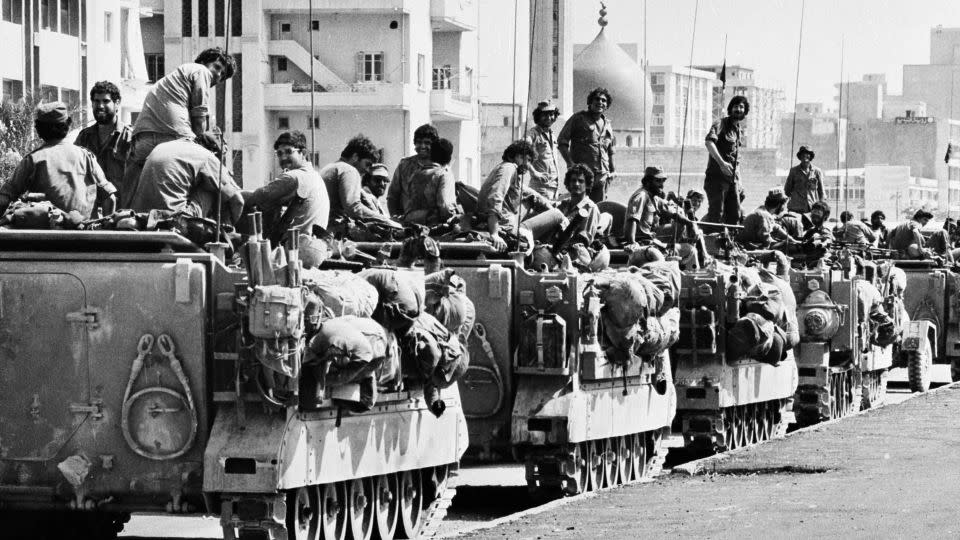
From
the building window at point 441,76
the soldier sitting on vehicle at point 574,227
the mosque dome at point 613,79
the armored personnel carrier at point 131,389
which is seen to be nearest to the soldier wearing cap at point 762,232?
the soldier sitting on vehicle at point 574,227

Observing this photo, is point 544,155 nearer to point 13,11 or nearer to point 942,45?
point 13,11

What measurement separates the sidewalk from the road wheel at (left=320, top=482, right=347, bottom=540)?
34.2 inches

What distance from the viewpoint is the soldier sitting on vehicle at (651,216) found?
960 inches

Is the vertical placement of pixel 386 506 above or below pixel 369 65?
below

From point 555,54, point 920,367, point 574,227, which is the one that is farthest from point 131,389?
point 555,54

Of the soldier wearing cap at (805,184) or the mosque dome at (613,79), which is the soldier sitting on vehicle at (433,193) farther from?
the mosque dome at (613,79)

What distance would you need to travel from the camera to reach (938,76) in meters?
188

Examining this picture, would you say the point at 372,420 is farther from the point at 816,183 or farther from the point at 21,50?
the point at 21,50

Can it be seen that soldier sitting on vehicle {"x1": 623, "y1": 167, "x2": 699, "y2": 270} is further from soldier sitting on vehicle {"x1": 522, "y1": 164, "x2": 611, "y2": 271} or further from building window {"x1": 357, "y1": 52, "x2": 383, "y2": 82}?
building window {"x1": 357, "y1": 52, "x2": 383, "y2": 82}

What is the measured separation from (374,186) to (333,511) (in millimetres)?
6034

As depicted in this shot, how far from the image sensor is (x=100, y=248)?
15031 mm

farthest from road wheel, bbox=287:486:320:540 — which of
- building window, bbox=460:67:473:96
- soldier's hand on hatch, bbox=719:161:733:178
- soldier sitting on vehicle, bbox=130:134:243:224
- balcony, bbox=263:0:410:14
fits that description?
building window, bbox=460:67:473:96

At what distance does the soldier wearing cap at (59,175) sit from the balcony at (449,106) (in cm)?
6095

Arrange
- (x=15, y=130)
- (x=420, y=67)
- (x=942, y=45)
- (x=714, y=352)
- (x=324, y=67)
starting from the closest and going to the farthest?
(x=714, y=352)
(x=15, y=130)
(x=324, y=67)
(x=420, y=67)
(x=942, y=45)
